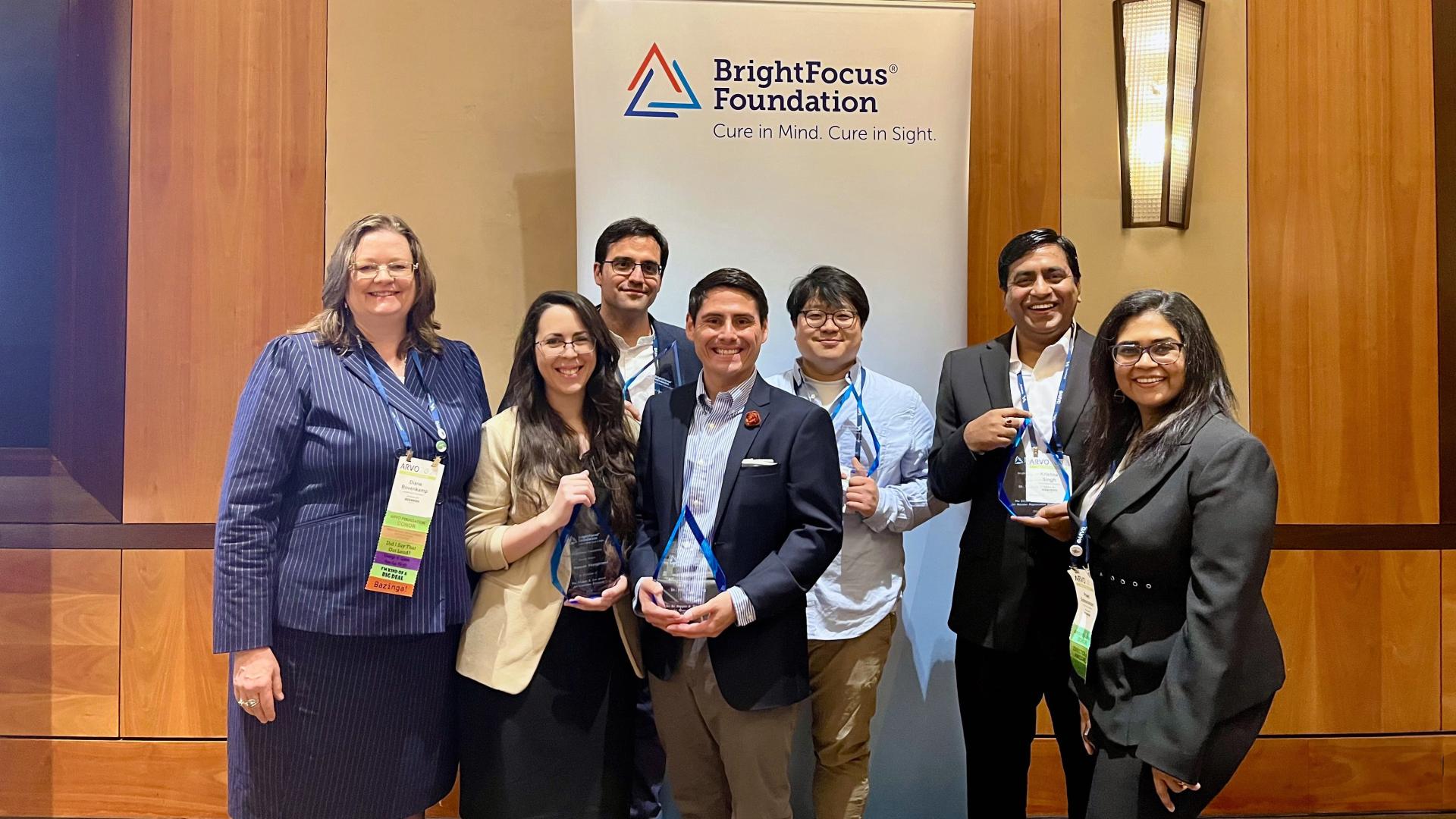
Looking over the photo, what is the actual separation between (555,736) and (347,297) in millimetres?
1125

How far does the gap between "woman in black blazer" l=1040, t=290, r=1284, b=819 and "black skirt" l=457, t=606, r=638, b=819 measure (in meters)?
1.05

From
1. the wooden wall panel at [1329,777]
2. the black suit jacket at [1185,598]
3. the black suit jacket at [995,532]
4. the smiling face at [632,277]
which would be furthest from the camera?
the wooden wall panel at [1329,777]

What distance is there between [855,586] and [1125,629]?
86cm

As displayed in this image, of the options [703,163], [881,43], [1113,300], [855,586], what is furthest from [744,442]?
Answer: [1113,300]

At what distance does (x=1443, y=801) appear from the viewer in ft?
10.9

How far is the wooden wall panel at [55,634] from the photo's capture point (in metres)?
3.08

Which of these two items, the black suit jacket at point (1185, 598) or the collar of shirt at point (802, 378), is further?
the collar of shirt at point (802, 378)

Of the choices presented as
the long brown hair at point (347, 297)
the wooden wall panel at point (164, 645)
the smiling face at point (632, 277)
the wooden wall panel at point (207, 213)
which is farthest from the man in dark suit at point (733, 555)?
the wooden wall panel at point (164, 645)

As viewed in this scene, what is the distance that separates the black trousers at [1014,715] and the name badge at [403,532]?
1469 mm

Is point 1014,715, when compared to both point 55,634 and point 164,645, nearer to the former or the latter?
point 164,645

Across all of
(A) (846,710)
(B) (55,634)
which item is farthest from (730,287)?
(B) (55,634)

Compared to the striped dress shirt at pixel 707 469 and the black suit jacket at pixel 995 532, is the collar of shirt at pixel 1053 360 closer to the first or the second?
the black suit jacket at pixel 995 532

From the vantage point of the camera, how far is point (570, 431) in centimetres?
200

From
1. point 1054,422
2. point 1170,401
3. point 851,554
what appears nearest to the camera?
point 1170,401
